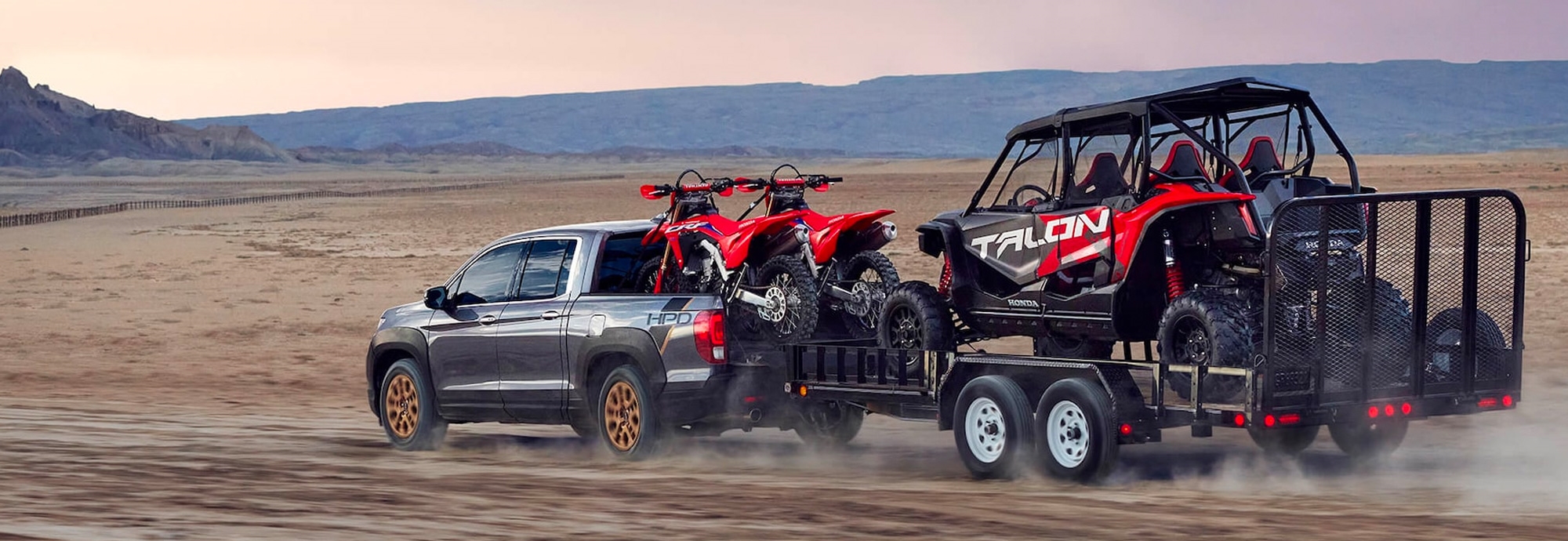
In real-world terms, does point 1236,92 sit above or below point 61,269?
above

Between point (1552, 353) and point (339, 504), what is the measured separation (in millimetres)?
14152

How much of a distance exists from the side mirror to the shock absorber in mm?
5479

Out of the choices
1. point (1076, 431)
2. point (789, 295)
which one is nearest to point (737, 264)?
point (789, 295)

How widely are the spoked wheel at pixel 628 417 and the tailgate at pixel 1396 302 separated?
4284 mm

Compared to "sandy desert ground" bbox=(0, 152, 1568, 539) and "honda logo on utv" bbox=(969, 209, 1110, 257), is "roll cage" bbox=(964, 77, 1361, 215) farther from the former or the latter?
"sandy desert ground" bbox=(0, 152, 1568, 539)

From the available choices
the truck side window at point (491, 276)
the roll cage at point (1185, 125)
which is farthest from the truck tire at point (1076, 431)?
the truck side window at point (491, 276)

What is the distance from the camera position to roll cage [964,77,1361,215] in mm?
11438

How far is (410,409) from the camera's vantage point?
14.6 meters

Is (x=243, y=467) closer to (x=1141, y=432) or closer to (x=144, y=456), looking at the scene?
(x=144, y=456)

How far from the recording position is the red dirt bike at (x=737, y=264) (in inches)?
500

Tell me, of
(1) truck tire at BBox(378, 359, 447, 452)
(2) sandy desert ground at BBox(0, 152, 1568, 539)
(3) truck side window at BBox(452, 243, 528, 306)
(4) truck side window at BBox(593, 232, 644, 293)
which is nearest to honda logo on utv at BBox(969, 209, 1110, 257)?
(2) sandy desert ground at BBox(0, 152, 1568, 539)

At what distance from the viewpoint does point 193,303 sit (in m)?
30.0

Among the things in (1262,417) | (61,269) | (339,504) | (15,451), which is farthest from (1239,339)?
(61,269)

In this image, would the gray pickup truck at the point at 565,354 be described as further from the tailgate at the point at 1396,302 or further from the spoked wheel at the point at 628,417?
the tailgate at the point at 1396,302
